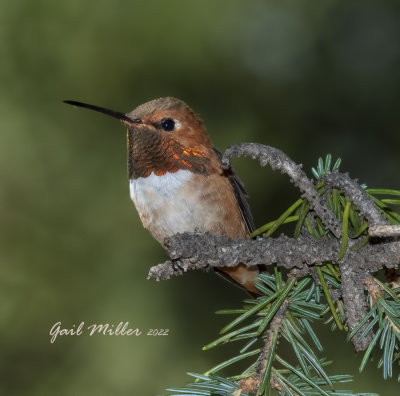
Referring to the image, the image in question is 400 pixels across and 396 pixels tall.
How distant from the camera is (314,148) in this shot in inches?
179

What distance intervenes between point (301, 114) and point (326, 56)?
419 millimetres

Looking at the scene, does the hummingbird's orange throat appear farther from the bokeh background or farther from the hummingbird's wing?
the bokeh background

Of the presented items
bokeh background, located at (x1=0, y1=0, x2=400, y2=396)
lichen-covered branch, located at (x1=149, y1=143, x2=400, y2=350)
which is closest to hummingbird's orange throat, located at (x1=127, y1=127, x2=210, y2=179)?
bokeh background, located at (x1=0, y1=0, x2=400, y2=396)

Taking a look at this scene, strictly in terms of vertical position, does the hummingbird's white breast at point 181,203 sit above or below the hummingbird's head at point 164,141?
below

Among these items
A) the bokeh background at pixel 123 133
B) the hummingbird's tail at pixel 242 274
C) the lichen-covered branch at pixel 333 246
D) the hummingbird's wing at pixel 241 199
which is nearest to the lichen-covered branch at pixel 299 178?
the lichen-covered branch at pixel 333 246

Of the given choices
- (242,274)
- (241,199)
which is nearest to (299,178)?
(241,199)

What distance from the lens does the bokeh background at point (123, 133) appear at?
390 centimetres

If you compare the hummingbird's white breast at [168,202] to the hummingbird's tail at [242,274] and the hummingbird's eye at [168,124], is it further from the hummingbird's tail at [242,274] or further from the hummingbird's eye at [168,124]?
the hummingbird's tail at [242,274]

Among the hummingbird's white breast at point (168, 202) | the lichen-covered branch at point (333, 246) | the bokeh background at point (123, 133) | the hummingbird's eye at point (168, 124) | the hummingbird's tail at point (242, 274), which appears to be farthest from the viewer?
the bokeh background at point (123, 133)

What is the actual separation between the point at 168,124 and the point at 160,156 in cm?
20

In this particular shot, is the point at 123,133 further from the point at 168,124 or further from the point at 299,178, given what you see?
the point at 299,178

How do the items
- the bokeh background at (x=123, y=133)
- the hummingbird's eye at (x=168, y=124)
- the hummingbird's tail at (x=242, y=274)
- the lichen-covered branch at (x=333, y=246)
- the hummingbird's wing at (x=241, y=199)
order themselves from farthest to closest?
the bokeh background at (x=123, y=133)
the hummingbird's tail at (x=242, y=274)
the hummingbird's wing at (x=241, y=199)
the hummingbird's eye at (x=168, y=124)
the lichen-covered branch at (x=333, y=246)

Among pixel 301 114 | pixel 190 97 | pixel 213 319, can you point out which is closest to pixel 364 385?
pixel 213 319

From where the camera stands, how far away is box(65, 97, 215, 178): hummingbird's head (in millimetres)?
3391
